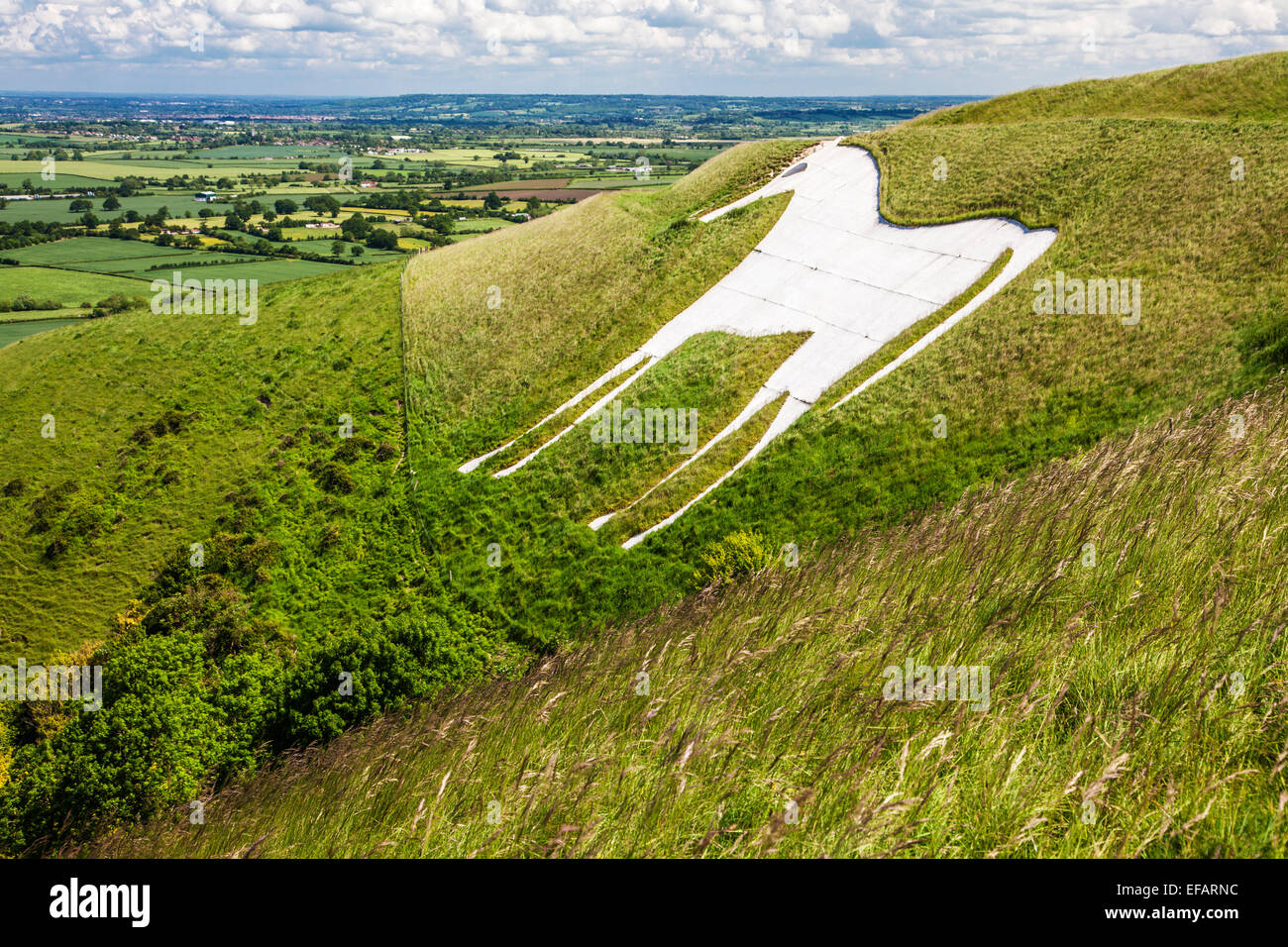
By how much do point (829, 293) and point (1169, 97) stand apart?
75.9 ft

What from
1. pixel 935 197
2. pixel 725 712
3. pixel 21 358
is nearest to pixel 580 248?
pixel 935 197

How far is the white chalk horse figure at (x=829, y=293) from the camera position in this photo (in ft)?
98.5

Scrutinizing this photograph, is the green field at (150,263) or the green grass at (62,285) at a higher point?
the green field at (150,263)

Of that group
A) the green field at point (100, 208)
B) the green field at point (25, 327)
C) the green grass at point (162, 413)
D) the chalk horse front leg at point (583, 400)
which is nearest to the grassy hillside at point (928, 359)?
the chalk horse front leg at point (583, 400)

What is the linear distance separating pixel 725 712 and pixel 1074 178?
128 feet

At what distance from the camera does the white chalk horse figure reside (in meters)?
30.0

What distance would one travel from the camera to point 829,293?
35.1 metres

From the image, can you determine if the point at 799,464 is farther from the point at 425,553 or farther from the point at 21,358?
the point at 21,358

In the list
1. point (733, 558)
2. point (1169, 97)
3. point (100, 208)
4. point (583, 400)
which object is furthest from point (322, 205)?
point (733, 558)

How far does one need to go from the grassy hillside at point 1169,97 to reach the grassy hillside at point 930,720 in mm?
40690

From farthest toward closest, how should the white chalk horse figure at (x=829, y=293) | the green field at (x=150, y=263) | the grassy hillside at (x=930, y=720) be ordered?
the green field at (x=150, y=263), the white chalk horse figure at (x=829, y=293), the grassy hillside at (x=930, y=720)

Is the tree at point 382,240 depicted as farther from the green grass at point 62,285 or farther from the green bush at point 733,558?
the green bush at point 733,558

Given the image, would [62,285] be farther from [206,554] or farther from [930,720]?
[930,720]

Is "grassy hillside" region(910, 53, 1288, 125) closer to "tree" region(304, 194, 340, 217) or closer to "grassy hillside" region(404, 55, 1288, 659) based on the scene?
"grassy hillside" region(404, 55, 1288, 659)
